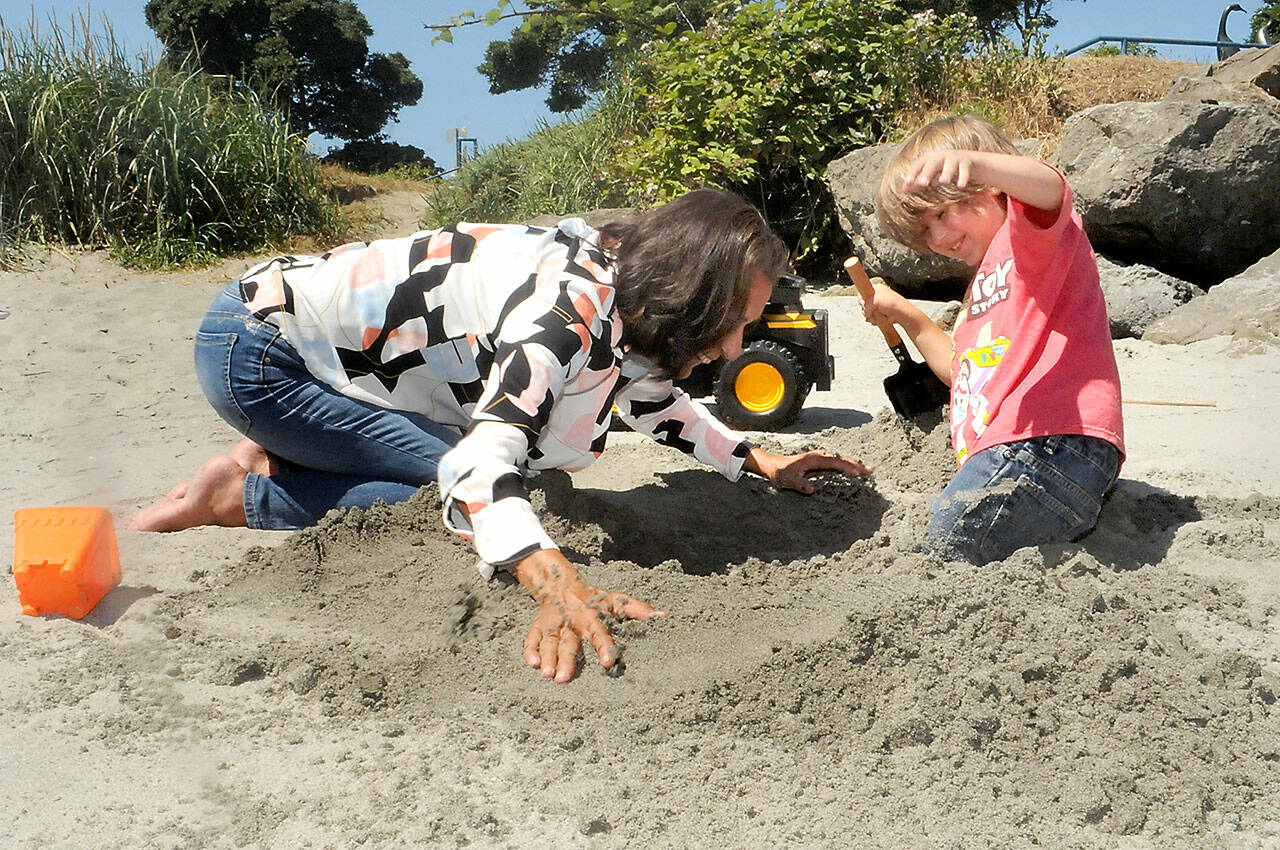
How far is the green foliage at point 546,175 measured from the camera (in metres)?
7.97

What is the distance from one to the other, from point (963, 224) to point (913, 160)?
19 cm

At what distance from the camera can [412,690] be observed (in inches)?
69.4

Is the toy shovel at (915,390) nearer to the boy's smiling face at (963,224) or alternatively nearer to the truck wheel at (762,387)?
the truck wheel at (762,387)

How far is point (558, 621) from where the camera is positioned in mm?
1702

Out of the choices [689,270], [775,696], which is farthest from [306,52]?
[775,696]

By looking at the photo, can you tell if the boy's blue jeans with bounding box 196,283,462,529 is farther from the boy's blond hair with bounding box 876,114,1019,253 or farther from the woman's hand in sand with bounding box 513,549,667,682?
the boy's blond hair with bounding box 876,114,1019,253

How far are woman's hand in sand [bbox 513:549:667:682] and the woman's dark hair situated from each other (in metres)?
0.54

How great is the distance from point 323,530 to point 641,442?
4.64 feet

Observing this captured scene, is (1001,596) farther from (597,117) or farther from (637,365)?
(597,117)

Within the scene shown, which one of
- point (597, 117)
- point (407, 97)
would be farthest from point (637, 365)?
point (407, 97)

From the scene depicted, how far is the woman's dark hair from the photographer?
6.51 feet

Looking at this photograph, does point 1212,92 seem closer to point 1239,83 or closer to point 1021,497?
point 1239,83

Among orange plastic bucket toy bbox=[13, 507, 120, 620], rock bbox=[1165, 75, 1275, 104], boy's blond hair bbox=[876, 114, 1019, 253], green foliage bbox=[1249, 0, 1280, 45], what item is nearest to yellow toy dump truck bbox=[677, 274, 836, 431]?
boy's blond hair bbox=[876, 114, 1019, 253]

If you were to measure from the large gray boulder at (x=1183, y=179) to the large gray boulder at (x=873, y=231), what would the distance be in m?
0.79
